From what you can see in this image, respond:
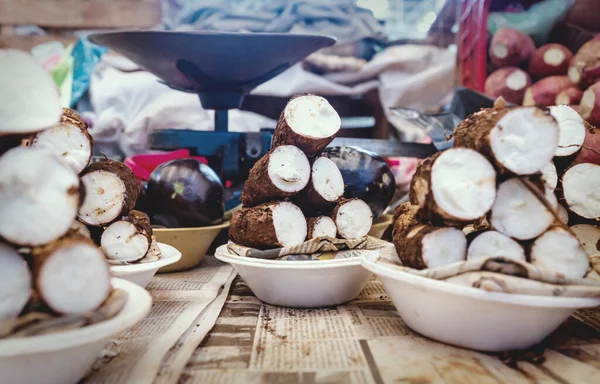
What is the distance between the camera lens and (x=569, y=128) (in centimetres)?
93

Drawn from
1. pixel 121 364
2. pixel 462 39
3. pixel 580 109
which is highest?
pixel 462 39

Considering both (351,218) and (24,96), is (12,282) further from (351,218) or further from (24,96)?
(351,218)

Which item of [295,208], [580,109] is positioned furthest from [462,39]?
[295,208]

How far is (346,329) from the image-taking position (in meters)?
0.89

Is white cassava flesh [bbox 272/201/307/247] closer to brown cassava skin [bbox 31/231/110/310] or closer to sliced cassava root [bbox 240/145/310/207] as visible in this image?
sliced cassava root [bbox 240/145/310/207]

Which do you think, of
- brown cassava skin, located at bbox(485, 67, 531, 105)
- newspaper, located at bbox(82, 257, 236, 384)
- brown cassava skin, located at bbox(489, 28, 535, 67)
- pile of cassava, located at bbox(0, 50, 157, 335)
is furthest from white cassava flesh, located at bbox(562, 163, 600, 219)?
brown cassava skin, located at bbox(489, 28, 535, 67)

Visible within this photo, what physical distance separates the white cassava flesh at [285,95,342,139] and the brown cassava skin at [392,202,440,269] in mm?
241

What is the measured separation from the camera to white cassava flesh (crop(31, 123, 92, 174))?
83 cm

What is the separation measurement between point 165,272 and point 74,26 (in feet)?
7.39

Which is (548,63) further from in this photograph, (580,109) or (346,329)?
(346,329)

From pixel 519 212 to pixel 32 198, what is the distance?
2.23 feet

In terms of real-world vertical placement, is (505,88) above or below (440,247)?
above

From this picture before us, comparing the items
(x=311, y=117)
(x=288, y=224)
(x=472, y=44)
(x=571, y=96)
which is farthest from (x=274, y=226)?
(x=472, y=44)

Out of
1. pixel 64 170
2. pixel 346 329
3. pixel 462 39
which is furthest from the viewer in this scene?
pixel 462 39
